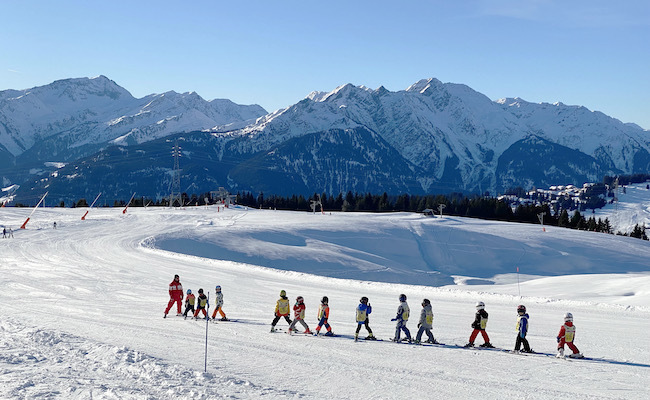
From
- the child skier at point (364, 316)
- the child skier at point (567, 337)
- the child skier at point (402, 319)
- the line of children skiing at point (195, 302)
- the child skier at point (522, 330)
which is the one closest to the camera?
the child skier at point (567, 337)

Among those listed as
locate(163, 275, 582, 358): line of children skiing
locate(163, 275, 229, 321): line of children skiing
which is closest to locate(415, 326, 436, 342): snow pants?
locate(163, 275, 582, 358): line of children skiing

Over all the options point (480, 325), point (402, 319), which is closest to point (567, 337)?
point (480, 325)

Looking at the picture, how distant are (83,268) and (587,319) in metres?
32.5

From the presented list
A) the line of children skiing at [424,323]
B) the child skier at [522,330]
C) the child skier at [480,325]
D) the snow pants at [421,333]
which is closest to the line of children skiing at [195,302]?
the line of children skiing at [424,323]

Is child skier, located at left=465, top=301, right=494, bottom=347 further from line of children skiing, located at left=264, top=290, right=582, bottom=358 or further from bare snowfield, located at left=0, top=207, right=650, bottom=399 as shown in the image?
bare snowfield, located at left=0, top=207, right=650, bottom=399

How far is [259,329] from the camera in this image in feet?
70.9

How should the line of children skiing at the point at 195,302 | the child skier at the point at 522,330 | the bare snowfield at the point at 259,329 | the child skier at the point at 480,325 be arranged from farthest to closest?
1. the line of children skiing at the point at 195,302
2. the child skier at the point at 480,325
3. the child skier at the point at 522,330
4. the bare snowfield at the point at 259,329

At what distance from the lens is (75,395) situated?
13.0 meters

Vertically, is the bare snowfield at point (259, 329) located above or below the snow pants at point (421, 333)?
below

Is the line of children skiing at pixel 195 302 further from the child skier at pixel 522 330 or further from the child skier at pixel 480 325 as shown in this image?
the child skier at pixel 522 330

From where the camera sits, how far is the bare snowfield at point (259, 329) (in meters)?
14.4

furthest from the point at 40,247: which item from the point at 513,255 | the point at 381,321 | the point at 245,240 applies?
the point at 513,255

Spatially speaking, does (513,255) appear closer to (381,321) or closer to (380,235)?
(380,235)

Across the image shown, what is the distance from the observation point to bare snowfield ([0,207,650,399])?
1445 cm
